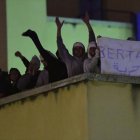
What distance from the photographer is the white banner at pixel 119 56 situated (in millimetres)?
9891

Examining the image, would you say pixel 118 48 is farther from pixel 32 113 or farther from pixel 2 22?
pixel 2 22

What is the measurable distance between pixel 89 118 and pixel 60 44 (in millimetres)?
1261

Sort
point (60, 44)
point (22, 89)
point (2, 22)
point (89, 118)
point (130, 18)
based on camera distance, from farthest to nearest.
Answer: point (130, 18), point (2, 22), point (22, 89), point (60, 44), point (89, 118)

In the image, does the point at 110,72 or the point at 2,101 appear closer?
the point at 110,72

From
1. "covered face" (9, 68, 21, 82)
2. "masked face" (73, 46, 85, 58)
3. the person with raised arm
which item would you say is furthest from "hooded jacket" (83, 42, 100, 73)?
"covered face" (9, 68, 21, 82)

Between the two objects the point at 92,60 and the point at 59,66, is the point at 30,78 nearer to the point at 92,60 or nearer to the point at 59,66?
the point at 59,66

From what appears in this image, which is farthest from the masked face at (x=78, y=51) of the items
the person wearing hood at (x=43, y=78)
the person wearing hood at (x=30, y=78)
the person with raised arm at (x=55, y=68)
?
the person wearing hood at (x=30, y=78)

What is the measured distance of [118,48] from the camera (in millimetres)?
10031

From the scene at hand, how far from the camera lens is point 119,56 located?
10008 millimetres

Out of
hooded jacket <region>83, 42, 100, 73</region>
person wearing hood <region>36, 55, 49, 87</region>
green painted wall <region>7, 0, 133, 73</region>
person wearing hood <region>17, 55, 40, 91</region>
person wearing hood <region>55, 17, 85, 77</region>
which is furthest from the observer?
green painted wall <region>7, 0, 133, 73</region>

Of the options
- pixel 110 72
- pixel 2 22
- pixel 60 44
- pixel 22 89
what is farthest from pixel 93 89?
pixel 2 22

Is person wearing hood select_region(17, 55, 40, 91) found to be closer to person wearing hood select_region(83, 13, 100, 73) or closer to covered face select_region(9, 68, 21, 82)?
covered face select_region(9, 68, 21, 82)

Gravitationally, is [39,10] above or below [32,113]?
above

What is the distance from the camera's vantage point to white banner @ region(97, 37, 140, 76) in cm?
989
